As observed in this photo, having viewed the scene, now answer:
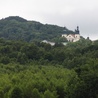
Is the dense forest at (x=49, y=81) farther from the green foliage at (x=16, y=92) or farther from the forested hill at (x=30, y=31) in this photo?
the forested hill at (x=30, y=31)

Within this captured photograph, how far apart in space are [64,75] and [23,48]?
2555cm

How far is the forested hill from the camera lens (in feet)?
433

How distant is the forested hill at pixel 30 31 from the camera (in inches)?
5202

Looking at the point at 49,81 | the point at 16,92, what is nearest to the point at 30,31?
the point at 49,81

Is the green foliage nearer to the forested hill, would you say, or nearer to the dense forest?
the dense forest

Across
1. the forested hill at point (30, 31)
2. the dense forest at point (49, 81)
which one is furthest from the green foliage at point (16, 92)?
the forested hill at point (30, 31)

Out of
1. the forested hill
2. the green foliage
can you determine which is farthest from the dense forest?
the forested hill

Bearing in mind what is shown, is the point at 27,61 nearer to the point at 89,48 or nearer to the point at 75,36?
the point at 89,48

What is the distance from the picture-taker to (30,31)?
481 ft

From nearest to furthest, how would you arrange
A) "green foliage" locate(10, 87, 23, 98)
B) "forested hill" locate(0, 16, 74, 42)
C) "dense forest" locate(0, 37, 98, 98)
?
"dense forest" locate(0, 37, 98, 98), "green foliage" locate(10, 87, 23, 98), "forested hill" locate(0, 16, 74, 42)

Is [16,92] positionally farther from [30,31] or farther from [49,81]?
[30,31]

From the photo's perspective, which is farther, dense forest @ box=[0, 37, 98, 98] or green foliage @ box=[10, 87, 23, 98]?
green foliage @ box=[10, 87, 23, 98]

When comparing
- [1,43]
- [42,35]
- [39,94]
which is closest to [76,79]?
[39,94]

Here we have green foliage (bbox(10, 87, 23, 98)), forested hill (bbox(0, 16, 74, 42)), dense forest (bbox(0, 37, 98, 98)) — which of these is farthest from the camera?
forested hill (bbox(0, 16, 74, 42))
